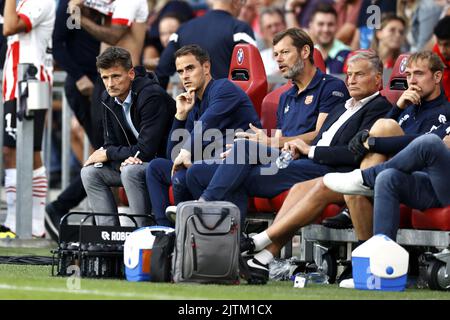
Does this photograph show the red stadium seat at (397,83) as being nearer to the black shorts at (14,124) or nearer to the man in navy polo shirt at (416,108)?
the man in navy polo shirt at (416,108)

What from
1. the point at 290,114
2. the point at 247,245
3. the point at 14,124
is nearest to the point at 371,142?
the point at 247,245

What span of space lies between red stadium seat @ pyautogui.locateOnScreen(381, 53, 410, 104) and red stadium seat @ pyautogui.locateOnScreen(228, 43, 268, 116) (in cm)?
129

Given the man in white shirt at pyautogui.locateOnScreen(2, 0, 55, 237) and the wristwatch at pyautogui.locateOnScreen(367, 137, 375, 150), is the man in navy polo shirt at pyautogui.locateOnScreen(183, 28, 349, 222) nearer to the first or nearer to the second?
the wristwatch at pyautogui.locateOnScreen(367, 137, 375, 150)

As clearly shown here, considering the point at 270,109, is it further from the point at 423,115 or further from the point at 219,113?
the point at 423,115

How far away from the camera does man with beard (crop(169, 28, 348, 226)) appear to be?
9.95m

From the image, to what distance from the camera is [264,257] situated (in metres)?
9.20

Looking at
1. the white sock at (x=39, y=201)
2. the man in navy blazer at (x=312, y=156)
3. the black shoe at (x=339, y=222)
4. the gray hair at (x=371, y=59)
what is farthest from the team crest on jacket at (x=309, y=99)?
the white sock at (x=39, y=201)

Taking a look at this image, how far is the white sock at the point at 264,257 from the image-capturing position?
9.19 metres

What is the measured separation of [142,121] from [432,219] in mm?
2993

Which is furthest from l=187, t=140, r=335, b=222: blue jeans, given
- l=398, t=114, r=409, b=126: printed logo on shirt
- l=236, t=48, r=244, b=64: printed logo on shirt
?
l=236, t=48, r=244, b=64: printed logo on shirt

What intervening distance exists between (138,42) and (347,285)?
525cm

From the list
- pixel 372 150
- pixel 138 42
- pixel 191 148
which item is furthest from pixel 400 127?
pixel 138 42

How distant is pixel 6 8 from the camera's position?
12.9 meters

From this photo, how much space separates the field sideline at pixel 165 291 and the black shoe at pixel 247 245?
270 millimetres
